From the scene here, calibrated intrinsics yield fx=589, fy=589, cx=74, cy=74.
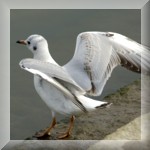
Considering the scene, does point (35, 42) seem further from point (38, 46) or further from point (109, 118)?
point (109, 118)

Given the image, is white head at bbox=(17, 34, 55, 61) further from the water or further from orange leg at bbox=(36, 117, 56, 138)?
orange leg at bbox=(36, 117, 56, 138)

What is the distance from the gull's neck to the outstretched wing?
10 centimetres

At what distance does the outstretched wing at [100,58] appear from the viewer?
3715mm

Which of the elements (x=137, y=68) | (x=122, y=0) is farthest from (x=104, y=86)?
(x=122, y=0)

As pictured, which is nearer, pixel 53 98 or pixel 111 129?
pixel 53 98

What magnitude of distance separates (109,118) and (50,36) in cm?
65

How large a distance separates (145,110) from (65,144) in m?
0.57

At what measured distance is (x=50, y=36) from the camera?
3750mm

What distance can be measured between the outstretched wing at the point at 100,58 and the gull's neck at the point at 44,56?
0.10 metres

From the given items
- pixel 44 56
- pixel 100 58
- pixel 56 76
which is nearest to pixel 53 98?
pixel 56 76

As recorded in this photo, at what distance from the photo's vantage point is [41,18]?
3.76m

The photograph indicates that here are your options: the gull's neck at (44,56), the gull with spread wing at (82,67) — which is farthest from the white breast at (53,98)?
the gull's neck at (44,56)

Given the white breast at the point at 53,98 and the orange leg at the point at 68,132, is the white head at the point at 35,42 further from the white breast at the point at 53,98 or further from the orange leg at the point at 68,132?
the orange leg at the point at 68,132

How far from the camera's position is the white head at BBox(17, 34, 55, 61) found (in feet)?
12.0
